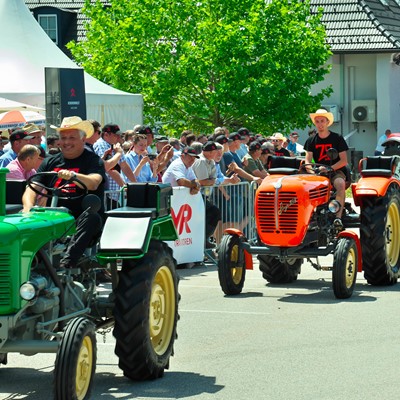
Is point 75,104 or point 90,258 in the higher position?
point 75,104

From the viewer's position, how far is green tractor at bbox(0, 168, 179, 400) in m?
7.59

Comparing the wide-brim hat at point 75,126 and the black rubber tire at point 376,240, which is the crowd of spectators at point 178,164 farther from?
the wide-brim hat at point 75,126

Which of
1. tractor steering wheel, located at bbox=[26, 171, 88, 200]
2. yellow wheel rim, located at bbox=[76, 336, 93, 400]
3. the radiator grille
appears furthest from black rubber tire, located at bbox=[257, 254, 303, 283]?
yellow wheel rim, located at bbox=[76, 336, 93, 400]

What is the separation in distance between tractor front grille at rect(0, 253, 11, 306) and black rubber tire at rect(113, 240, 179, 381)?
1132 mm

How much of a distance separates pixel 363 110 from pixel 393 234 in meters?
36.7

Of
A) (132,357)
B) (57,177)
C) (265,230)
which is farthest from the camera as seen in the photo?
(265,230)

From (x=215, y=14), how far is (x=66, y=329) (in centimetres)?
3053

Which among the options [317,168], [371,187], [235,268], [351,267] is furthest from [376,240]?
[235,268]

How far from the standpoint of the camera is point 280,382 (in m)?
8.77

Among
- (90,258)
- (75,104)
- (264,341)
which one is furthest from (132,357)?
(75,104)

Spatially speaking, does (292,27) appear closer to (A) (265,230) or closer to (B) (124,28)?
(B) (124,28)

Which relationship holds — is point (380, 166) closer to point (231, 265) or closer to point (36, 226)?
point (231, 265)

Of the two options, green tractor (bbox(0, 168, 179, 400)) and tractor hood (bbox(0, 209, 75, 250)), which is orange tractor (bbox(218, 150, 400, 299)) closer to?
green tractor (bbox(0, 168, 179, 400))

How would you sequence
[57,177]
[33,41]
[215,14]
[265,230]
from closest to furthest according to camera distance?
[57,177] < [265,230] < [33,41] < [215,14]
